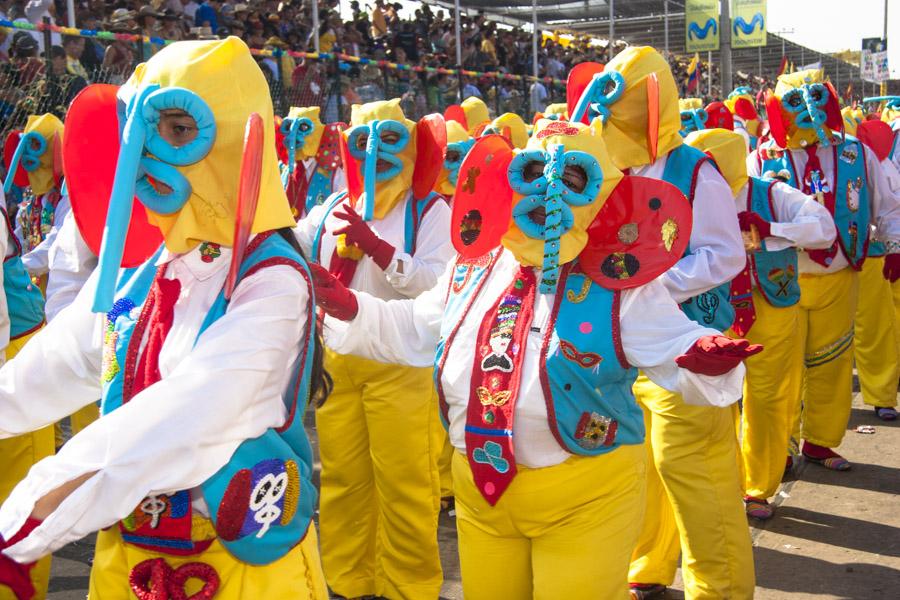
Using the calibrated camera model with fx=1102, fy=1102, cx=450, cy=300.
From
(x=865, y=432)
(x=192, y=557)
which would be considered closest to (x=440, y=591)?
(x=192, y=557)

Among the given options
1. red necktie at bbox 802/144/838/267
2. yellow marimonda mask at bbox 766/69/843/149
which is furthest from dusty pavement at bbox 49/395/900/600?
yellow marimonda mask at bbox 766/69/843/149

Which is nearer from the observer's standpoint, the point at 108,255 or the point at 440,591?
the point at 108,255

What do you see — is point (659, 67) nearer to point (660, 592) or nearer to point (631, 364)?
point (631, 364)

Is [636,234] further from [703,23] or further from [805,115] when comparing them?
[703,23]

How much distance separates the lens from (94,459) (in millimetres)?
1992

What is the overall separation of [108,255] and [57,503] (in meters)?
0.55

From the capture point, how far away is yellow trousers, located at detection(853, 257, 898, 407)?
24.5 feet

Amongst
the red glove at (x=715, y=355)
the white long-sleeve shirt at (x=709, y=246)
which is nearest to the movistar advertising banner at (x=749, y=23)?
the white long-sleeve shirt at (x=709, y=246)

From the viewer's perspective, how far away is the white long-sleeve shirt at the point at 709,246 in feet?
13.5

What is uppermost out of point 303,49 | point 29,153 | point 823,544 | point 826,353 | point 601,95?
point 303,49

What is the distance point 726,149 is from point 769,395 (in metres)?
1.31

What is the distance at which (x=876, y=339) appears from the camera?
24.8 feet

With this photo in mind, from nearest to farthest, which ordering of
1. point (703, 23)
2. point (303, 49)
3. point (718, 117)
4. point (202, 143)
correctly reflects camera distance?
point (202, 143) < point (718, 117) < point (303, 49) < point (703, 23)

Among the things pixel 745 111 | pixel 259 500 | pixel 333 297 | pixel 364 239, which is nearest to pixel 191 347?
pixel 259 500
